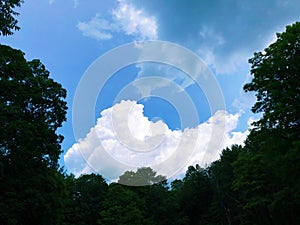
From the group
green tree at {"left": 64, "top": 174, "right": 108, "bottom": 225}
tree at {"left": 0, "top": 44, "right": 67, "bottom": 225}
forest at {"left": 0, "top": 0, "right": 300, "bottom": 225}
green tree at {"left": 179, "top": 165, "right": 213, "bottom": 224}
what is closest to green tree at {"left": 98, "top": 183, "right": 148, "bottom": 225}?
green tree at {"left": 64, "top": 174, "right": 108, "bottom": 225}

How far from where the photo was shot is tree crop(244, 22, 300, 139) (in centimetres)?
1722

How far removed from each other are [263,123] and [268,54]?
459 cm

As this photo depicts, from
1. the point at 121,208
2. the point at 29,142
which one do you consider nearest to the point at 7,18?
the point at 29,142

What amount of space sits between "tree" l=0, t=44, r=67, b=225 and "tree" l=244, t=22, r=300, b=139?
43.5 ft

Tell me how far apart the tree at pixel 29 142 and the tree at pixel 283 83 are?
13250 millimetres

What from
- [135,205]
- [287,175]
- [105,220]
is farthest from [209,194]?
[287,175]

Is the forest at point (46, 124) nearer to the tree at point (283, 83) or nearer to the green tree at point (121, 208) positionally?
the tree at point (283, 83)

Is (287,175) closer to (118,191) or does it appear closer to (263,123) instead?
(263,123)

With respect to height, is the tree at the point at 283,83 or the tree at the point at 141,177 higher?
the tree at the point at 141,177

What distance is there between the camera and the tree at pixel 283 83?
17.2 m

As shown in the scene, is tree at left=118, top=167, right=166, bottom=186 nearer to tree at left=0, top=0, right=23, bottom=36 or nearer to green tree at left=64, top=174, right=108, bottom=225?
green tree at left=64, top=174, right=108, bottom=225

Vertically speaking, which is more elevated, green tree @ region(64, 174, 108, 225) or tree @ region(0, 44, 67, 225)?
green tree @ region(64, 174, 108, 225)

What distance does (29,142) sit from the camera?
15266 millimetres

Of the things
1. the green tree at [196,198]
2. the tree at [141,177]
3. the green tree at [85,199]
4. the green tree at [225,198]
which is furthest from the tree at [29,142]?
the green tree at [196,198]
